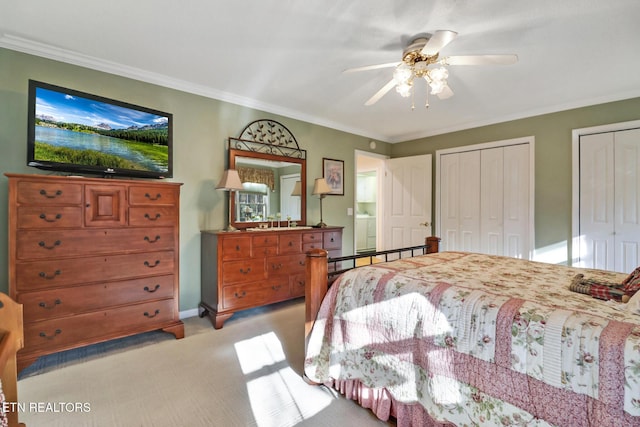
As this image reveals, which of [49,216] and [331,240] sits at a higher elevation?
[49,216]

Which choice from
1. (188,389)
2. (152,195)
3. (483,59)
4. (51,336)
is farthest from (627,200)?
(51,336)

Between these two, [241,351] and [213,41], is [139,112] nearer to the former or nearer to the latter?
[213,41]

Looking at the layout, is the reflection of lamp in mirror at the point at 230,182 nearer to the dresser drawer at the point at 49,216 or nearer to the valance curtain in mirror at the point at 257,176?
the valance curtain in mirror at the point at 257,176

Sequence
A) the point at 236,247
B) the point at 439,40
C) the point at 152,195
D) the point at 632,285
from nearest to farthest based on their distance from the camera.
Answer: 1. the point at 632,285
2. the point at 439,40
3. the point at 152,195
4. the point at 236,247

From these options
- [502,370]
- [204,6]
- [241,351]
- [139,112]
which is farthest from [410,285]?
[139,112]

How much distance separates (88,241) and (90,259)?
5.4 inches

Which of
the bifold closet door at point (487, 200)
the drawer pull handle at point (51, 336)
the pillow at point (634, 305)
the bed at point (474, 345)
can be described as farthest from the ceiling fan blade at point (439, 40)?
the drawer pull handle at point (51, 336)

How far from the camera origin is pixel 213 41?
7.23 ft

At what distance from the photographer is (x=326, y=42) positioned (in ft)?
7.18

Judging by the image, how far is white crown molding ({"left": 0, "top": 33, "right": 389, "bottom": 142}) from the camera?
2203mm

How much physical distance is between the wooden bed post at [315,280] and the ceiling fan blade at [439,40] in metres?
1.41

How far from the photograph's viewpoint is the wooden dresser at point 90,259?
1.92 m

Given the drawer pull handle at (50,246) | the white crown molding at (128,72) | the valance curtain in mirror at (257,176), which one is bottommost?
the drawer pull handle at (50,246)

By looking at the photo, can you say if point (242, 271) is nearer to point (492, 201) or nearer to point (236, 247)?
point (236, 247)
